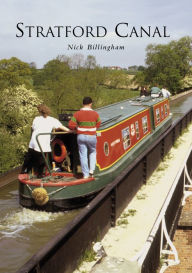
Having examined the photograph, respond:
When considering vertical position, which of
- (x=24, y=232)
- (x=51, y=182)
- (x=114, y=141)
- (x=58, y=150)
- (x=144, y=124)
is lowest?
(x=24, y=232)

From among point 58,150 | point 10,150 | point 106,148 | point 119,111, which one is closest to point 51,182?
point 58,150

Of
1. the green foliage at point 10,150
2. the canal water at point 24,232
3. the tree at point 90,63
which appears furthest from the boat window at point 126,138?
the tree at point 90,63

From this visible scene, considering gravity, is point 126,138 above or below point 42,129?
below

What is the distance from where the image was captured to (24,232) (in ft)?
22.9

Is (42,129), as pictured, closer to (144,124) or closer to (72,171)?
(72,171)

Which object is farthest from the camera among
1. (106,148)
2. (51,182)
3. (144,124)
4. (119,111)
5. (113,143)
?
(144,124)

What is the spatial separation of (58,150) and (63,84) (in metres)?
29.2

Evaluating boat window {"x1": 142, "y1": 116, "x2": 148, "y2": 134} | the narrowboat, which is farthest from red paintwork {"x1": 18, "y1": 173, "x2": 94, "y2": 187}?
boat window {"x1": 142, "y1": 116, "x2": 148, "y2": 134}

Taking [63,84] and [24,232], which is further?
[63,84]

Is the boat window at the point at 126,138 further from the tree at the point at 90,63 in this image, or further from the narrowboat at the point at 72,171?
the tree at the point at 90,63

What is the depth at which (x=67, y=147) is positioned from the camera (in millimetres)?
7629

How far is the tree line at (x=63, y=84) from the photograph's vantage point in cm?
2098

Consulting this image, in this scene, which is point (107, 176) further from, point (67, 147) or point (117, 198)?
point (117, 198)

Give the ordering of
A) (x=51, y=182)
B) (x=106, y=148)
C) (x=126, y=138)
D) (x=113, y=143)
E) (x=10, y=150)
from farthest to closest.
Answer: (x=10, y=150) < (x=126, y=138) < (x=113, y=143) < (x=106, y=148) < (x=51, y=182)
